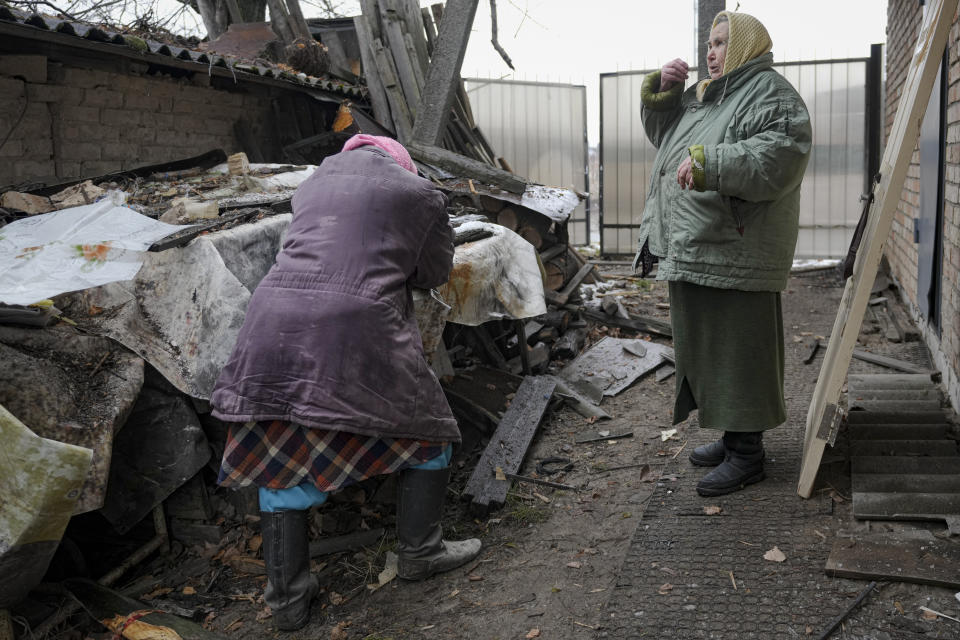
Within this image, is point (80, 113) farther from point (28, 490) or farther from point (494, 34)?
point (28, 490)

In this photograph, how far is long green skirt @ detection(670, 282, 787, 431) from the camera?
332 cm

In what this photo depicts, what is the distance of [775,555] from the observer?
2.94 metres

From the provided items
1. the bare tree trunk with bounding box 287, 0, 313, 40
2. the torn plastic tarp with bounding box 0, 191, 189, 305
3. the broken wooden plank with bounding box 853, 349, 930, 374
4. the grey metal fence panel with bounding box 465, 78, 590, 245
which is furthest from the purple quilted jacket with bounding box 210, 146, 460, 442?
the grey metal fence panel with bounding box 465, 78, 590, 245

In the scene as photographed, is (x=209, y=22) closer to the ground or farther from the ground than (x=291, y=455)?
farther from the ground

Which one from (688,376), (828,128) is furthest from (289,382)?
(828,128)

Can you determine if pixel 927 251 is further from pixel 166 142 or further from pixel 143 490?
pixel 166 142

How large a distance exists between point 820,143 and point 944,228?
22.5 feet

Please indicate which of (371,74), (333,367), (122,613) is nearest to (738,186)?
(333,367)

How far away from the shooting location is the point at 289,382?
8.89 feet

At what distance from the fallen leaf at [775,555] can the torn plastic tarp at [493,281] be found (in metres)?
2.17

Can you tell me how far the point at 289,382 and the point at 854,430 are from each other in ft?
9.19

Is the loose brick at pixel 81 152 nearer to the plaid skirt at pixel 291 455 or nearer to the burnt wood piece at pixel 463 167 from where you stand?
the burnt wood piece at pixel 463 167

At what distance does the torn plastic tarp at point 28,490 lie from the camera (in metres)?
2.59

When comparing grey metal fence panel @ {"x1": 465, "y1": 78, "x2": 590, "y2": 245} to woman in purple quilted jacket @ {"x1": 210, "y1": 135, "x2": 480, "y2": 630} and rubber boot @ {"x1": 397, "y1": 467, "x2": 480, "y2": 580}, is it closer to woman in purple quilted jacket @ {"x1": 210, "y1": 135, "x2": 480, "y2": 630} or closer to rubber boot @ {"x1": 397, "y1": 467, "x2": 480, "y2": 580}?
woman in purple quilted jacket @ {"x1": 210, "y1": 135, "x2": 480, "y2": 630}
